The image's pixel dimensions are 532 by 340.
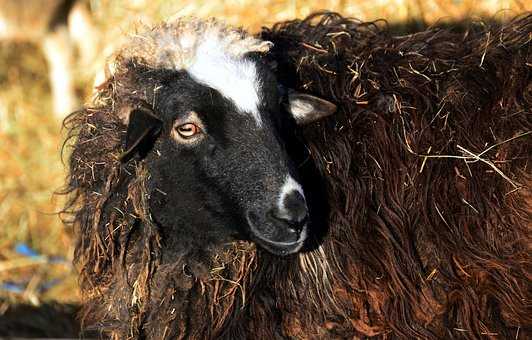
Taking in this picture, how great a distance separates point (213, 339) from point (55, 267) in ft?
10.4

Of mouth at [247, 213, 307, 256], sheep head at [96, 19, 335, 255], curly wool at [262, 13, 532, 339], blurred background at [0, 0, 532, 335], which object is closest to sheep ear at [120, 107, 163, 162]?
sheep head at [96, 19, 335, 255]

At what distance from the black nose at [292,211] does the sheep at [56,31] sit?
18.2 feet

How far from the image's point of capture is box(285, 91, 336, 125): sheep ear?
356 cm

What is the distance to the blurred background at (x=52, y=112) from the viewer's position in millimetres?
5988

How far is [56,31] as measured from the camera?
8.73 meters

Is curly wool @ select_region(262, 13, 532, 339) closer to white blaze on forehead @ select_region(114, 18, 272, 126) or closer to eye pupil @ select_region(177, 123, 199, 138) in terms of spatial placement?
white blaze on forehead @ select_region(114, 18, 272, 126)

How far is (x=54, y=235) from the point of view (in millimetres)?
6711

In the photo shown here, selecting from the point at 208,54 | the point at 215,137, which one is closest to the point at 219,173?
the point at 215,137

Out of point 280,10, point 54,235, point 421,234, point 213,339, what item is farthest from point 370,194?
point 54,235

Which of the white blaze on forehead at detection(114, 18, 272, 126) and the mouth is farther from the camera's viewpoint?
the white blaze on forehead at detection(114, 18, 272, 126)

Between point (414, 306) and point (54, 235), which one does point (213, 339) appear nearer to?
point (414, 306)

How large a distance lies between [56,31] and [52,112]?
35.2 inches

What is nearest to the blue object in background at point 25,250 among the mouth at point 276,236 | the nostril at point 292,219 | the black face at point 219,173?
the black face at point 219,173

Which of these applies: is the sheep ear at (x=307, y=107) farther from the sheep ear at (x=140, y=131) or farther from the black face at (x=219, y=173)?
the sheep ear at (x=140, y=131)
